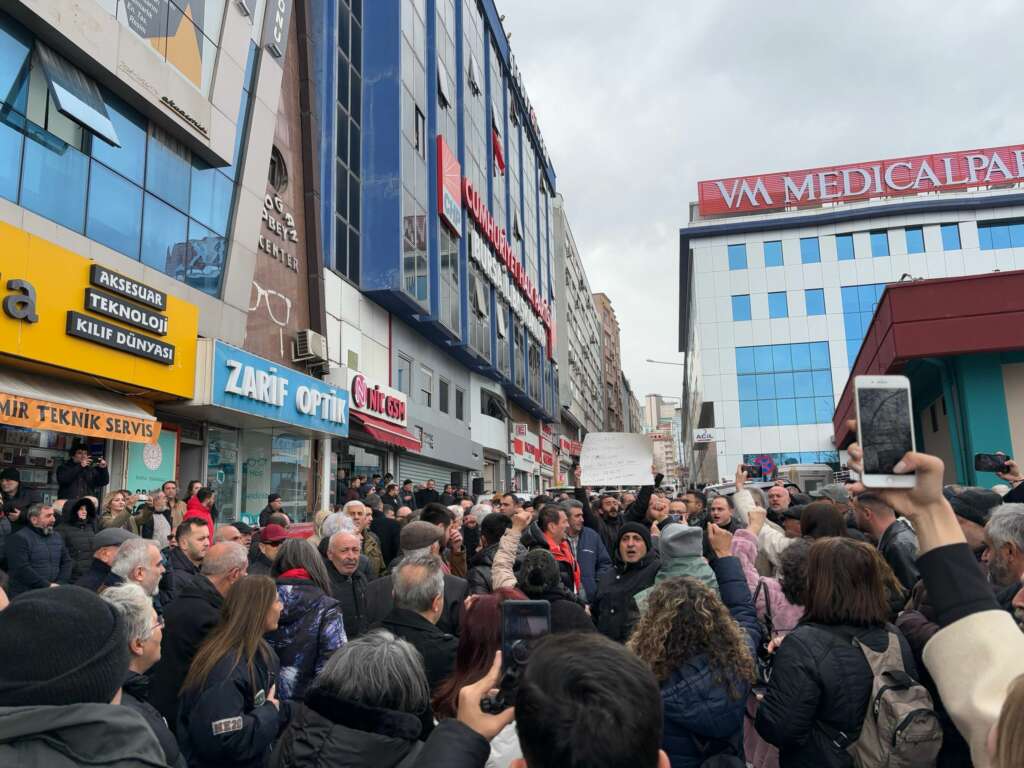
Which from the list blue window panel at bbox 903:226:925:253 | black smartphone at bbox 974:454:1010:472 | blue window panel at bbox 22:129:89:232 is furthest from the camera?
blue window panel at bbox 903:226:925:253

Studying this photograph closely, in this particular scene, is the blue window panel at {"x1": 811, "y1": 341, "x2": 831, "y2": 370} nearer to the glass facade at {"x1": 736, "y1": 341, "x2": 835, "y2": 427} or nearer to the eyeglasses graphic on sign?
the glass facade at {"x1": 736, "y1": 341, "x2": 835, "y2": 427}

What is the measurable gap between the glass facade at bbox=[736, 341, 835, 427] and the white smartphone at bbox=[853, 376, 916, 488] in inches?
1777

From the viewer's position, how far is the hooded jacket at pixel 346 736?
2.54 m

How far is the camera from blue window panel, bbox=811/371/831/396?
44.2 m

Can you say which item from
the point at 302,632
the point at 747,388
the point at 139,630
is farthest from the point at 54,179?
the point at 747,388

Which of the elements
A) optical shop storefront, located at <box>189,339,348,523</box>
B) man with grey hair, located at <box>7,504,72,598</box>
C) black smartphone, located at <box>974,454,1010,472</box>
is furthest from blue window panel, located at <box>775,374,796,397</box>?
man with grey hair, located at <box>7,504,72,598</box>

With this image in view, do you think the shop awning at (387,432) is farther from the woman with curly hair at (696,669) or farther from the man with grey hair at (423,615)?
the woman with curly hair at (696,669)

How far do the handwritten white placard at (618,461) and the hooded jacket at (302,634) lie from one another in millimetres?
14292

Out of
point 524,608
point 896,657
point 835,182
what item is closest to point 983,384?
point 896,657

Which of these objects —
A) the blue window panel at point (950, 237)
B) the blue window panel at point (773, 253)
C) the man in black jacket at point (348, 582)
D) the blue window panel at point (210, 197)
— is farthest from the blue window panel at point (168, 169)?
the blue window panel at point (950, 237)

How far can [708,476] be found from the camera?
178 feet

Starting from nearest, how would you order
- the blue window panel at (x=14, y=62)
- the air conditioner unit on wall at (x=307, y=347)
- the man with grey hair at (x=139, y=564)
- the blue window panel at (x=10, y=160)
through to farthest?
the man with grey hair at (x=139, y=564), the blue window panel at (x=10, y=160), the blue window panel at (x=14, y=62), the air conditioner unit on wall at (x=307, y=347)

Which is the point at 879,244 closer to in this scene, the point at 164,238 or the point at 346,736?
the point at 164,238

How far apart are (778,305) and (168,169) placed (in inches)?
1558
